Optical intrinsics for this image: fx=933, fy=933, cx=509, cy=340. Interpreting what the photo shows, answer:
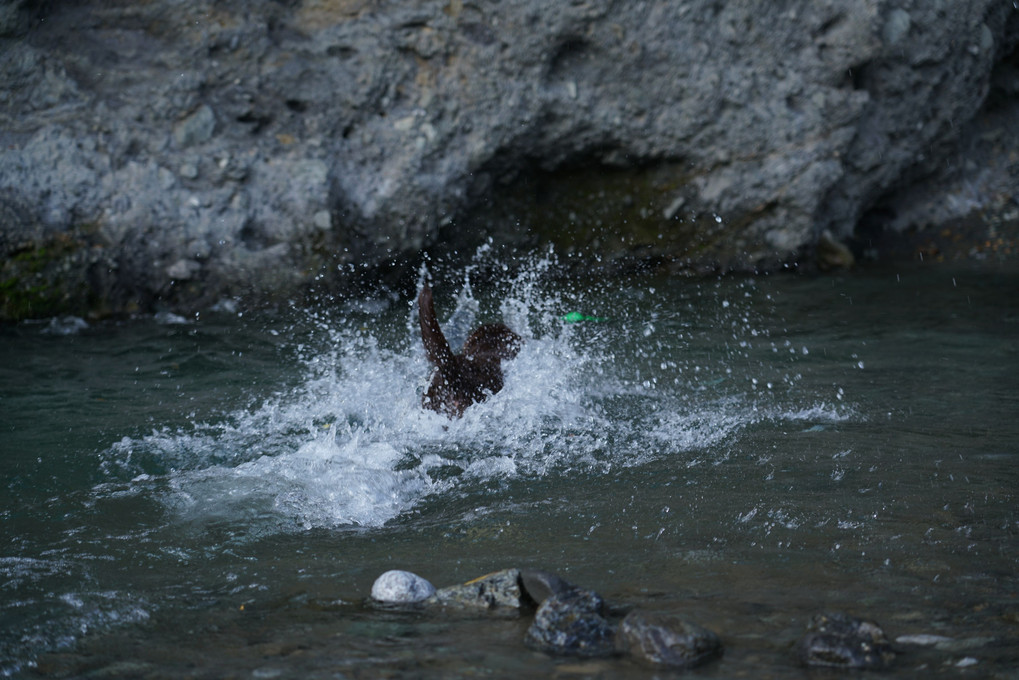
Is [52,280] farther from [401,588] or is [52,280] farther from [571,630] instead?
[571,630]

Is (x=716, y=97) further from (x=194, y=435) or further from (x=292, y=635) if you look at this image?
(x=292, y=635)

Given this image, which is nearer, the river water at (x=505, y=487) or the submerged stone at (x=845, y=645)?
the submerged stone at (x=845, y=645)

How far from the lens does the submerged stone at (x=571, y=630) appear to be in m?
2.29

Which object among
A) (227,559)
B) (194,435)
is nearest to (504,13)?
(194,435)

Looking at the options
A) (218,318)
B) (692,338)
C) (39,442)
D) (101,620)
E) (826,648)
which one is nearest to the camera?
(826,648)

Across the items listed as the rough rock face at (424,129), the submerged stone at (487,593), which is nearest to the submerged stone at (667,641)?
the submerged stone at (487,593)

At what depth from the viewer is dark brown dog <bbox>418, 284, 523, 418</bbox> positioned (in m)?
4.49

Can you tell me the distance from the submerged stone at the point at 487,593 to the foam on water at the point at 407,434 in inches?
37.2

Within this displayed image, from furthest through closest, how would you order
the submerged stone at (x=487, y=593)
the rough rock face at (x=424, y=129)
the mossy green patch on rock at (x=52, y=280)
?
the rough rock face at (x=424, y=129) → the mossy green patch on rock at (x=52, y=280) → the submerged stone at (x=487, y=593)

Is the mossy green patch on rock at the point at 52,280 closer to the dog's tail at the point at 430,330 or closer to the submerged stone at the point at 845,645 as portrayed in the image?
the dog's tail at the point at 430,330

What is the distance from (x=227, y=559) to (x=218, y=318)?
460cm

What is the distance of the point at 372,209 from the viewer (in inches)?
320

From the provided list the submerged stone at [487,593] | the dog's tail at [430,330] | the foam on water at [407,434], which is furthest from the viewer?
the dog's tail at [430,330]

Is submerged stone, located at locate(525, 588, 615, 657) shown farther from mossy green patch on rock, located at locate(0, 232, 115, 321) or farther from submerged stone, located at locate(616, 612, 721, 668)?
mossy green patch on rock, located at locate(0, 232, 115, 321)
